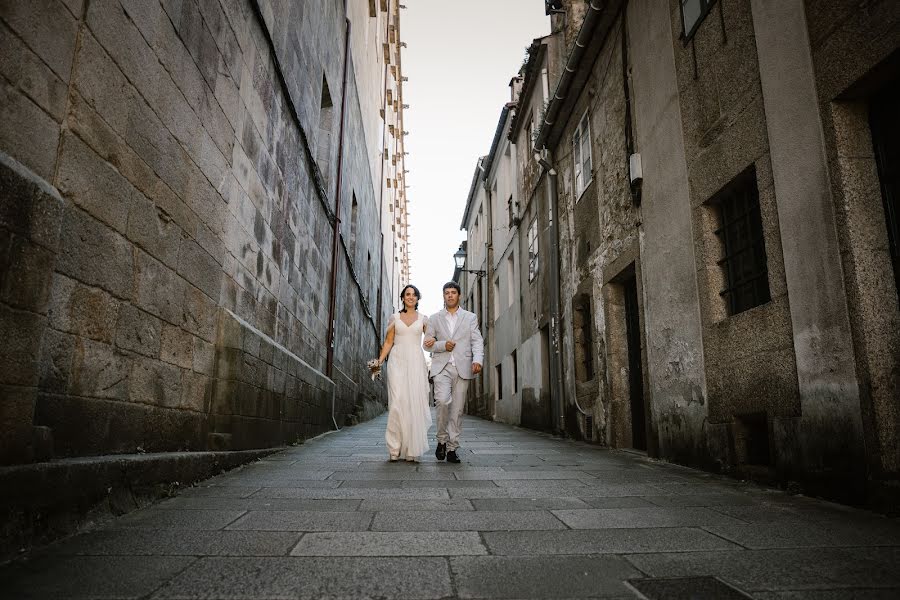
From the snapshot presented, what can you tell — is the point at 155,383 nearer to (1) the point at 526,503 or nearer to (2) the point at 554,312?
(1) the point at 526,503

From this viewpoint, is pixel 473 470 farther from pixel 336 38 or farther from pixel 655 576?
pixel 336 38

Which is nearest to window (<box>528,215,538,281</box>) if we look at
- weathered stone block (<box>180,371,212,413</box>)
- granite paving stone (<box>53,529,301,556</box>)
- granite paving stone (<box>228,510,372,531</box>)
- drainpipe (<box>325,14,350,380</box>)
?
drainpipe (<box>325,14,350,380</box>)

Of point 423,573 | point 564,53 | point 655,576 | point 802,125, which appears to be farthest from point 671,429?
point 564,53

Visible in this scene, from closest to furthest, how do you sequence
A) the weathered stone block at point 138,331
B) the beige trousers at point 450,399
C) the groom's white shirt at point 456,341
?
the weathered stone block at point 138,331, the beige trousers at point 450,399, the groom's white shirt at point 456,341

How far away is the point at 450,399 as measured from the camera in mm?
5906

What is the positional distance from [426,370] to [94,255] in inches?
145

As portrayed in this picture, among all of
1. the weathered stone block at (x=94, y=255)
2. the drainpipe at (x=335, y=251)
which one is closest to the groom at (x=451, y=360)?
the weathered stone block at (x=94, y=255)

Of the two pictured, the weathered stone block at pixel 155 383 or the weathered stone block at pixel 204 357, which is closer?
the weathered stone block at pixel 155 383

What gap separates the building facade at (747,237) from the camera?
3379mm

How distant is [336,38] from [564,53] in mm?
4330

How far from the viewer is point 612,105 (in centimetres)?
784

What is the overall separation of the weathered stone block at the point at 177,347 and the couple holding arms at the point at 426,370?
77.3 inches

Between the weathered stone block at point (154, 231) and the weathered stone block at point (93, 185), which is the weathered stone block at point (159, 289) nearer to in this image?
the weathered stone block at point (154, 231)

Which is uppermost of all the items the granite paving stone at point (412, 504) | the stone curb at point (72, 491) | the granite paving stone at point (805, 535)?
the stone curb at point (72, 491)
